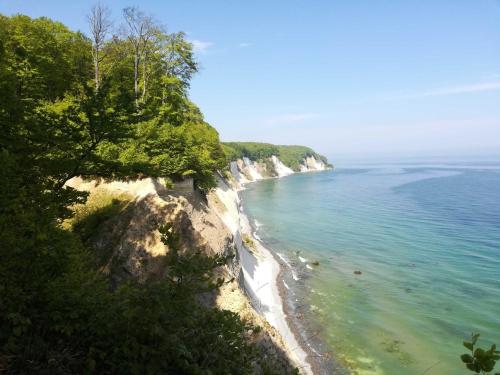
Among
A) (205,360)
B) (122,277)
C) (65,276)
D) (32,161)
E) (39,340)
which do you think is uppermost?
(32,161)

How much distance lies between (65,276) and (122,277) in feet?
43.3

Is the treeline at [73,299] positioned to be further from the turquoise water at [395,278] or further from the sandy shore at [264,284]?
the turquoise water at [395,278]

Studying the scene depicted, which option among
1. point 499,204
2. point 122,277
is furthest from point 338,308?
point 499,204

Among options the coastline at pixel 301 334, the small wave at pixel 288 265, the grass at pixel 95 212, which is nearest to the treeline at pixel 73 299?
the grass at pixel 95 212

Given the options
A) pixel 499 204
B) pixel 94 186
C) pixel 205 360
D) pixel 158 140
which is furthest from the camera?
pixel 499 204

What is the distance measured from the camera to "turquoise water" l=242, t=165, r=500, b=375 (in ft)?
97.1

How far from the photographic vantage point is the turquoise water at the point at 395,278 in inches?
1165

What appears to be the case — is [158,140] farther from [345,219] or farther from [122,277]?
[345,219]

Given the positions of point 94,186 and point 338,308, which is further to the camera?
point 338,308

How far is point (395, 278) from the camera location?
44344 mm

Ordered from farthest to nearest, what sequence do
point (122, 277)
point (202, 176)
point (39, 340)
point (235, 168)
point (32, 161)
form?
point (235, 168)
point (202, 176)
point (122, 277)
point (32, 161)
point (39, 340)

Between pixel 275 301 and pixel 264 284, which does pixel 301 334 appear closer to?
pixel 275 301

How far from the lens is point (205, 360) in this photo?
23.8 ft

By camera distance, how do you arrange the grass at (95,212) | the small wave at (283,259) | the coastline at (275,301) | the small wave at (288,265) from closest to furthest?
the grass at (95,212) → the coastline at (275,301) → the small wave at (288,265) → the small wave at (283,259)
